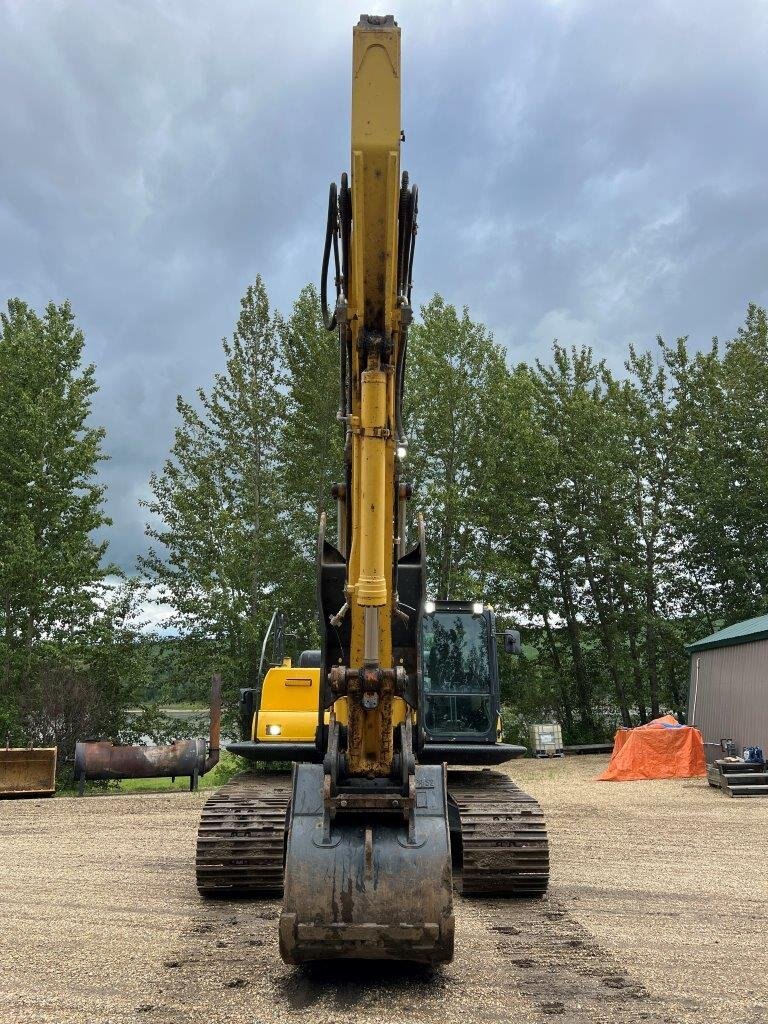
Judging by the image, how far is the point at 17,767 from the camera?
1717cm

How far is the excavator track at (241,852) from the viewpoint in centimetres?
704

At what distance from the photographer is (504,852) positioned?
708cm

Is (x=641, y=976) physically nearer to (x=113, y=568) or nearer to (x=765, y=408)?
(x=113, y=568)

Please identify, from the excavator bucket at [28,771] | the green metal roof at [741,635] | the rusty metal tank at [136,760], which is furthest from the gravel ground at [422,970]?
the green metal roof at [741,635]

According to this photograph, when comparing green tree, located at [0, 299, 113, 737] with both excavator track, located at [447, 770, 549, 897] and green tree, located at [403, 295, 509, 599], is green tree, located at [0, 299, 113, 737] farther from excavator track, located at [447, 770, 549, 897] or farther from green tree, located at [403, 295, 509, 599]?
excavator track, located at [447, 770, 549, 897]

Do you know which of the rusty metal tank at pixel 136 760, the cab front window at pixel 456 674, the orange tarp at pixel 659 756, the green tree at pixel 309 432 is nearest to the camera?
the cab front window at pixel 456 674

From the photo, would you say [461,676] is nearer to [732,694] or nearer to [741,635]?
[741,635]

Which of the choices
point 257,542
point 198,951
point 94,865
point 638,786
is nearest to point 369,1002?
point 198,951

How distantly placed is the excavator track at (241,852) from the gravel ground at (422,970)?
19 cm

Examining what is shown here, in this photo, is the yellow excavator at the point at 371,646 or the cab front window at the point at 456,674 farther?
the cab front window at the point at 456,674

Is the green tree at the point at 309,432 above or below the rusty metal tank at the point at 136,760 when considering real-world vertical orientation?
above

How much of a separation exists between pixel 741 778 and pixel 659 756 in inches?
145

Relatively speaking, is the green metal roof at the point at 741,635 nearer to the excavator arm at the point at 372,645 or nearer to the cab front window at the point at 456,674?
the cab front window at the point at 456,674

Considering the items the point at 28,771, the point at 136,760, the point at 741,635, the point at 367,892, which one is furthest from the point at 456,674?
the point at 741,635
